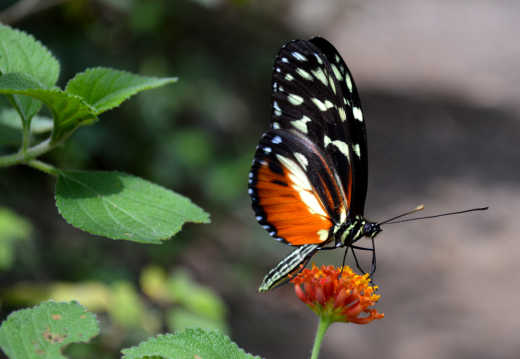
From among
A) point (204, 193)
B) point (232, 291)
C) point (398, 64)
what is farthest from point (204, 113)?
point (398, 64)

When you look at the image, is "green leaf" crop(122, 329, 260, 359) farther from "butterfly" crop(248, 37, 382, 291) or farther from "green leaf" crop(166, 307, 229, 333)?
"green leaf" crop(166, 307, 229, 333)

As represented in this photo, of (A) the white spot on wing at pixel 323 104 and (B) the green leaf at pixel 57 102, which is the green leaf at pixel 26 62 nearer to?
(B) the green leaf at pixel 57 102

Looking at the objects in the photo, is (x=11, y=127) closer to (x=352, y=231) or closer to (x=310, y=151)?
(x=310, y=151)

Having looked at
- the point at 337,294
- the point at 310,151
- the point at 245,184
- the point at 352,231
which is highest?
the point at 310,151

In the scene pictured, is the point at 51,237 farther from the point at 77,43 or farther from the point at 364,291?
the point at 364,291

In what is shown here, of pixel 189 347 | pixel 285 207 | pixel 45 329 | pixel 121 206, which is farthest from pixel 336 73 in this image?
Answer: pixel 45 329

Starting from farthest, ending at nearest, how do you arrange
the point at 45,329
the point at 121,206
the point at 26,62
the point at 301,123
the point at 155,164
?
1. the point at 155,164
2. the point at 301,123
3. the point at 26,62
4. the point at 121,206
5. the point at 45,329
